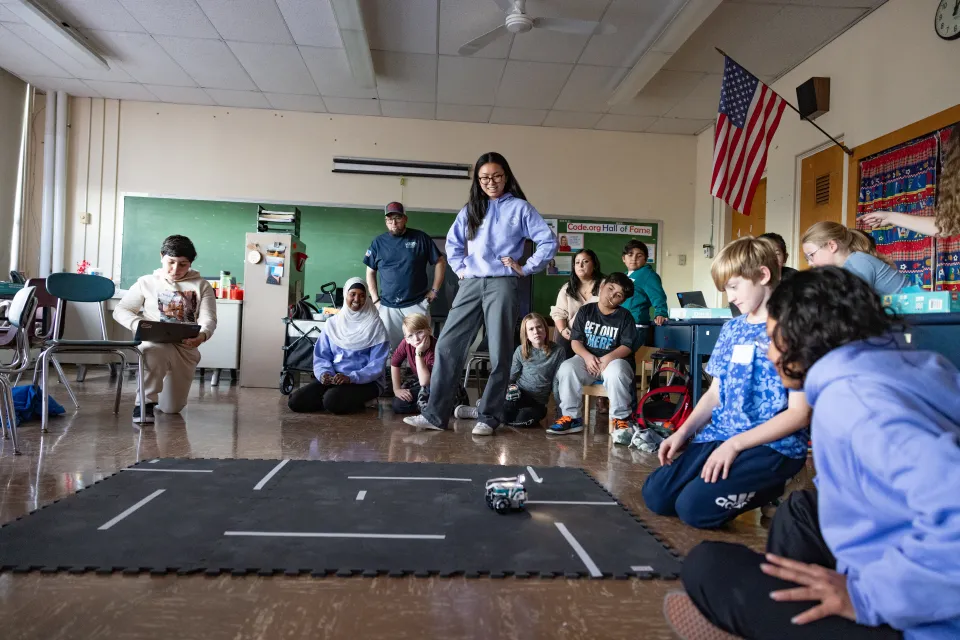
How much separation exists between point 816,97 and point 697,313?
2690 mm

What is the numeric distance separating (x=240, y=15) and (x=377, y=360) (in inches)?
114

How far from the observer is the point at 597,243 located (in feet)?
24.3

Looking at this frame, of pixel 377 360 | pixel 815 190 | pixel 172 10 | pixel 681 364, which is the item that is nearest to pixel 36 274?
pixel 172 10

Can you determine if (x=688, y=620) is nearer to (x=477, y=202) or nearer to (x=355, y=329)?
(x=477, y=202)

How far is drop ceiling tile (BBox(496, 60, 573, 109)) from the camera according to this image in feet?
18.9

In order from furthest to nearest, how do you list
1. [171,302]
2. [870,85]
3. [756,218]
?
1. [756,218]
2. [870,85]
3. [171,302]

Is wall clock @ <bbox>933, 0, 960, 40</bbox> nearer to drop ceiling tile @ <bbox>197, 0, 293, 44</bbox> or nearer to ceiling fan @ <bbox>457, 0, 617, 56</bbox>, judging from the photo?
ceiling fan @ <bbox>457, 0, 617, 56</bbox>

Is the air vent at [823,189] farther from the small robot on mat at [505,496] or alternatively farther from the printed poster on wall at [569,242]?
the small robot on mat at [505,496]

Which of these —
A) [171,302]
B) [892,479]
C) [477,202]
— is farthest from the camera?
[171,302]

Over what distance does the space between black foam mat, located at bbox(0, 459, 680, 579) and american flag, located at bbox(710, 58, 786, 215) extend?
3588 mm

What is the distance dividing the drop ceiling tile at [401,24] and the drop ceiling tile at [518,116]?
4.98ft

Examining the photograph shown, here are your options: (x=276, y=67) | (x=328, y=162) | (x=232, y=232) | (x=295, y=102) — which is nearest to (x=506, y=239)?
(x=276, y=67)

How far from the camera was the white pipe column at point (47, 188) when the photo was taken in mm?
6703

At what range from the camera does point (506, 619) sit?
1.25 metres
